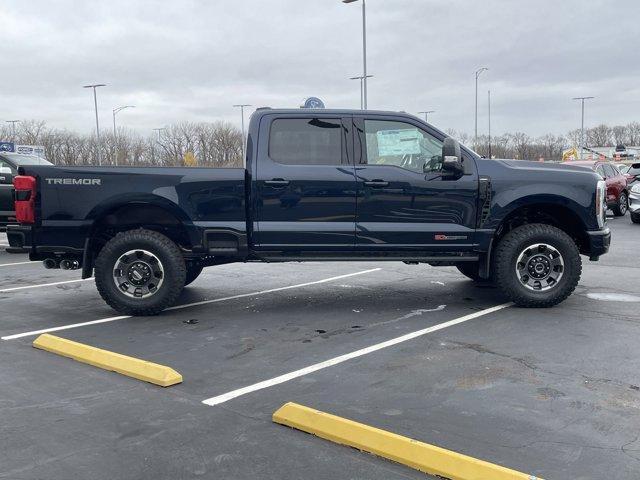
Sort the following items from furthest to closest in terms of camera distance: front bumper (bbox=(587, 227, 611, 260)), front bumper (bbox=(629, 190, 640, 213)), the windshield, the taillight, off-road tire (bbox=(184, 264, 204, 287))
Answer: front bumper (bbox=(629, 190, 640, 213)) → the windshield → off-road tire (bbox=(184, 264, 204, 287)) → front bumper (bbox=(587, 227, 611, 260)) → the taillight

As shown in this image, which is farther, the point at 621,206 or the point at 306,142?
the point at 621,206

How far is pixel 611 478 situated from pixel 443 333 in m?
2.81

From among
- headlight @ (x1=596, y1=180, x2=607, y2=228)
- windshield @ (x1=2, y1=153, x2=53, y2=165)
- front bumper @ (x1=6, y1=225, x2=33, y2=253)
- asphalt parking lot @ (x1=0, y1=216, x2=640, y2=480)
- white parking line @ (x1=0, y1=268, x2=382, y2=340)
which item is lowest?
asphalt parking lot @ (x1=0, y1=216, x2=640, y2=480)

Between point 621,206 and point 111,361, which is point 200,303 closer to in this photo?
point 111,361

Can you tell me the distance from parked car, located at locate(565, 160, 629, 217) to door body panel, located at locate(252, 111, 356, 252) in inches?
575

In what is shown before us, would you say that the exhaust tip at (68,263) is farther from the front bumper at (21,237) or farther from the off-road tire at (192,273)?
the off-road tire at (192,273)

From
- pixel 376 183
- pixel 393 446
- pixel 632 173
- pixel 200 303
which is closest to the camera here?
pixel 393 446

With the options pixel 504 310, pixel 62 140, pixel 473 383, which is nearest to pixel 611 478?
pixel 473 383

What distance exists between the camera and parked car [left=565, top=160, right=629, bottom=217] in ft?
62.1

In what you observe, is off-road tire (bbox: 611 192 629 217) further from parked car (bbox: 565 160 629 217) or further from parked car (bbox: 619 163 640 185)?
parked car (bbox: 619 163 640 185)

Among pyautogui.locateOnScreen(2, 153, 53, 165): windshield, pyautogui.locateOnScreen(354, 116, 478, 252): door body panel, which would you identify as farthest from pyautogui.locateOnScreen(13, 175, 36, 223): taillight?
pyautogui.locateOnScreen(2, 153, 53, 165): windshield

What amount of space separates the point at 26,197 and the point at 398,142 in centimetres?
403

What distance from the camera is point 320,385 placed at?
443 centimetres

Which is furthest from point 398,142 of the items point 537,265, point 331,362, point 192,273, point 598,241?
point 192,273
